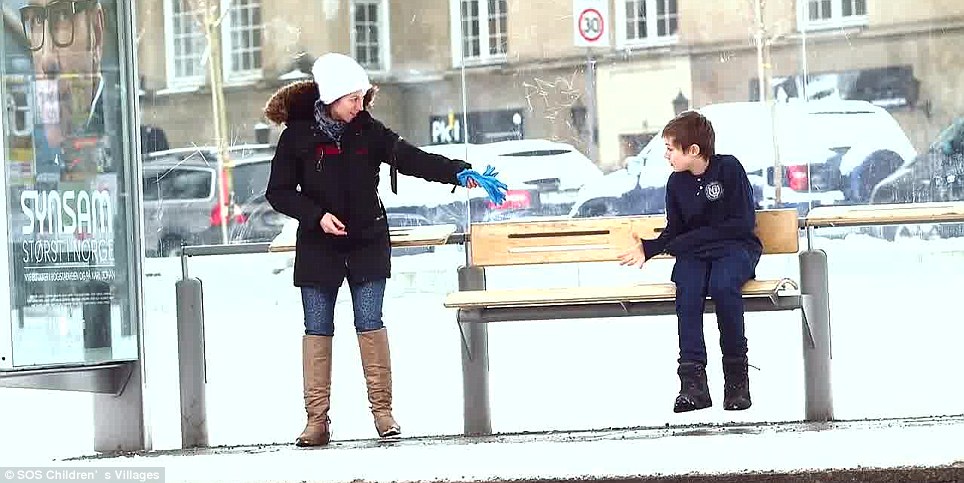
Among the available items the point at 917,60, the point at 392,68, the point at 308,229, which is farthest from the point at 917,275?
the point at 308,229

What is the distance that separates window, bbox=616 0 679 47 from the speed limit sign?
2.7 inches

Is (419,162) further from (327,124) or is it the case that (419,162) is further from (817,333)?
(817,333)

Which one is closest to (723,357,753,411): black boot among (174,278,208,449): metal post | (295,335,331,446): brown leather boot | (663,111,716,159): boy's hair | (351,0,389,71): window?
(663,111,716,159): boy's hair

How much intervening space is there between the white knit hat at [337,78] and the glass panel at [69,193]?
38.3 inches

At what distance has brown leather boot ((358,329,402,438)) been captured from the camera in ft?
24.0

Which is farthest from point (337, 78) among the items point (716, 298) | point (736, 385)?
point (736, 385)

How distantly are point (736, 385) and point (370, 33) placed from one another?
3.51 m

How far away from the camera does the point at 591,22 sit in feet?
30.9

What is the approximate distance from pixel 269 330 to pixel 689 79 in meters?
2.66

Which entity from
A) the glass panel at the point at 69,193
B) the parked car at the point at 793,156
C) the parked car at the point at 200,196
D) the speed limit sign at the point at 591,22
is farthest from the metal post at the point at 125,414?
the speed limit sign at the point at 591,22

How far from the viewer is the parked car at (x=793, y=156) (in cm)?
920

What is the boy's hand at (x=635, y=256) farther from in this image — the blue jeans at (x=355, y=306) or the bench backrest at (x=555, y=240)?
the blue jeans at (x=355, y=306)

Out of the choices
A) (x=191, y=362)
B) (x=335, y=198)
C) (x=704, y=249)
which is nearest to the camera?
(x=704, y=249)

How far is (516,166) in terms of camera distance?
31.0 ft
